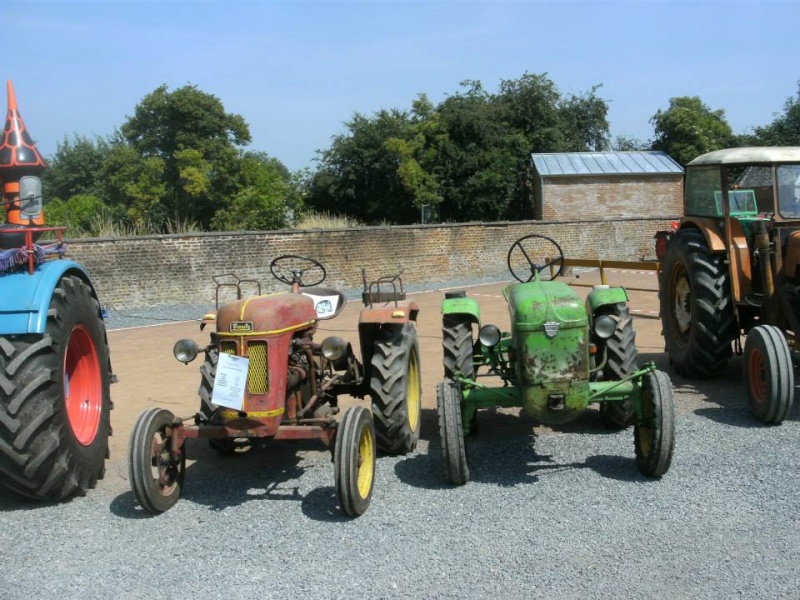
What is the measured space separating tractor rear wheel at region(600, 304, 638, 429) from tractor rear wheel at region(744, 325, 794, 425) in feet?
3.26

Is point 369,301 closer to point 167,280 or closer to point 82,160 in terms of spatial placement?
point 167,280

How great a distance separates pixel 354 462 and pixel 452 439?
0.73 metres

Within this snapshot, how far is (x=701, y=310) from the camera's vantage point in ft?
24.4

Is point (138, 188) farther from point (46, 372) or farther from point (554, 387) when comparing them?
point (554, 387)

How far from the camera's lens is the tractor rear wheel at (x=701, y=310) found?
7.44 meters

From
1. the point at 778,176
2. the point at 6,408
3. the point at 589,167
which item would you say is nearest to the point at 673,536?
the point at 6,408

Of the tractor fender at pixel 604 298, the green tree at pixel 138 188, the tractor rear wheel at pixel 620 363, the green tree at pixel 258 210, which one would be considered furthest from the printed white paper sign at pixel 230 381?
the green tree at pixel 138 188

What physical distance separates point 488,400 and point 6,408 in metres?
2.90

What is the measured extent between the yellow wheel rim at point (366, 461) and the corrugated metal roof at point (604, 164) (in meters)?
26.8

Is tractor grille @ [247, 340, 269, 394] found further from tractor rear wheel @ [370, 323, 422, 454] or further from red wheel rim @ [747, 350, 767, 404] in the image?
red wheel rim @ [747, 350, 767, 404]

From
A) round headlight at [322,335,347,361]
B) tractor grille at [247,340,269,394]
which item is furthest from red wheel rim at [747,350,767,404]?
tractor grille at [247,340,269,394]

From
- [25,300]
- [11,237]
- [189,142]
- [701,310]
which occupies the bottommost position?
[701,310]

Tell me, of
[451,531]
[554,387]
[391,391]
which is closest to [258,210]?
[391,391]

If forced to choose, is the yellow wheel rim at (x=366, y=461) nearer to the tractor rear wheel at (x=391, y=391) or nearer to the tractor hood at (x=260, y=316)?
the tractor rear wheel at (x=391, y=391)
